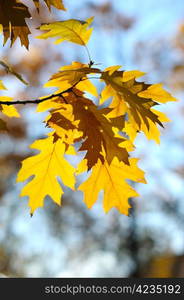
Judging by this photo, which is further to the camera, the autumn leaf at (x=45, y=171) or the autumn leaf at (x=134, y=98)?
the autumn leaf at (x=45, y=171)

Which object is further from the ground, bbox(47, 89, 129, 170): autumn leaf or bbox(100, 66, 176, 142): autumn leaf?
bbox(100, 66, 176, 142): autumn leaf

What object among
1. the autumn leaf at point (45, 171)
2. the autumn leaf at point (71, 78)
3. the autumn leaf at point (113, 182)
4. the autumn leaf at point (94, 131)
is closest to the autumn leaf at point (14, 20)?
the autumn leaf at point (71, 78)

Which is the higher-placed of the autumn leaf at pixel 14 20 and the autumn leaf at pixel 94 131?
the autumn leaf at pixel 14 20

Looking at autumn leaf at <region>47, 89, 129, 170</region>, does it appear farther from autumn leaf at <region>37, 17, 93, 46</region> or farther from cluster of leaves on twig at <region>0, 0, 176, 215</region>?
autumn leaf at <region>37, 17, 93, 46</region>

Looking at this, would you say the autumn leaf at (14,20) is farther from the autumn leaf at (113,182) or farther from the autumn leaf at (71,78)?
the autumn leaf at (113,182)

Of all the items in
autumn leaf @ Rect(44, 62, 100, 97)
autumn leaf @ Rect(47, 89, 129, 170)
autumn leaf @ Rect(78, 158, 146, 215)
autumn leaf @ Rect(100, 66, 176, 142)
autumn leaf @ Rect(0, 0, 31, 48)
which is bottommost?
autumn leaf @ Rect(78, 158, 146, 215)

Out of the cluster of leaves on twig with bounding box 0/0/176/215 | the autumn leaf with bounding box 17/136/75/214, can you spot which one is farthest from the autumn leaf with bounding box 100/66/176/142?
the autumn leaf with bounding box 17/136/75/214

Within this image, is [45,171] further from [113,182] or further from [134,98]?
[134,98]

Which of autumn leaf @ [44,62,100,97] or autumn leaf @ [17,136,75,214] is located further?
autumn leaf @ [17,136,75,214]

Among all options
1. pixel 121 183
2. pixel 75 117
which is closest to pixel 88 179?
pixel 121 183
